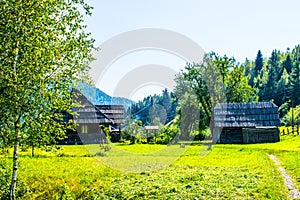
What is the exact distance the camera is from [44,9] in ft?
40.8

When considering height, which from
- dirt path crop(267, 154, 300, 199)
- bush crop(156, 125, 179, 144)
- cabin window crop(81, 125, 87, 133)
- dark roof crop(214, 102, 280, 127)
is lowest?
dirt path crop(267, 154, 300, 199)

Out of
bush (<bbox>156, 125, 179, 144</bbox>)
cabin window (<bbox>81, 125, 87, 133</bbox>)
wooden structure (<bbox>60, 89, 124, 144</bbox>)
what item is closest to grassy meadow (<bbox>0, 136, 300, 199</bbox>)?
wooden structure (<bbox>60, 89, 124, 144</bbox>)

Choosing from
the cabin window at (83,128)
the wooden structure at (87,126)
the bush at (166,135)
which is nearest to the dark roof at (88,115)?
the wooden structure at (87,126)

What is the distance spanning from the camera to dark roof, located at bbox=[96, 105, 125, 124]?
48.8m

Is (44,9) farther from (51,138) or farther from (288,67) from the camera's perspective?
(288,67)

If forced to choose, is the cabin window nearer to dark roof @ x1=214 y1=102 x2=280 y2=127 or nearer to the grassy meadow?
dark roof @ x1=214 y1=102 x2=280 y2=127

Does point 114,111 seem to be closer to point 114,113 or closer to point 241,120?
point 114,113

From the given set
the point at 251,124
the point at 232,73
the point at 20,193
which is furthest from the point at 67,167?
the point at 232,73

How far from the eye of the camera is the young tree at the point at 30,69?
38.6 feet

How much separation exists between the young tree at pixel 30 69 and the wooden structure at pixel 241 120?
31.9 meters

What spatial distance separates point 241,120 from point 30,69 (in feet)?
115

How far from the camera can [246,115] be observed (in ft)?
143

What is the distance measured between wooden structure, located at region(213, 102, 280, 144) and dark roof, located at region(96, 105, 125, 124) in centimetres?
1359

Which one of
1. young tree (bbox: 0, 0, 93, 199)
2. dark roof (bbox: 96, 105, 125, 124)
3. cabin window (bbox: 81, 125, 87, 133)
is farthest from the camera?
dark roof (bbox: 96, 105, 125, 124)
